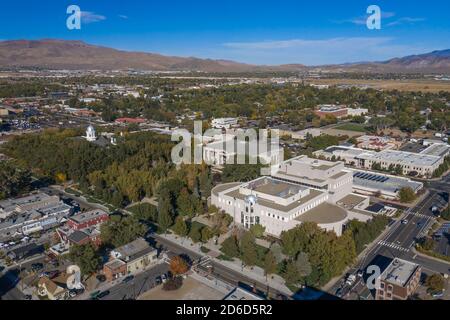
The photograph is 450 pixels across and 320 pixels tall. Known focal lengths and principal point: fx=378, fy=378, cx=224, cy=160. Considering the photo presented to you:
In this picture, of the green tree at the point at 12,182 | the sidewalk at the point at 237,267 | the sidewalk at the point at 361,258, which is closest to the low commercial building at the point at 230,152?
the sidewalk at the point at 237,267

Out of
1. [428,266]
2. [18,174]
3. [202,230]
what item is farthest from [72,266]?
[428,266]

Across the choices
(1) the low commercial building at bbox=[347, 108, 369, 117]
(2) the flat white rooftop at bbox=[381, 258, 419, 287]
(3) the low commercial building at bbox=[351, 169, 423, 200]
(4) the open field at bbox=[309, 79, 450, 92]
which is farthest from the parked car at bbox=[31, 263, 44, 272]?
(4) the open field at bbox=[309, 79, 450, 92]

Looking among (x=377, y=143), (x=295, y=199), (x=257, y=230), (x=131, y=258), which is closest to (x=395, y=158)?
(x=377, y=143)

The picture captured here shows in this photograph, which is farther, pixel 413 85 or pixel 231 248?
pixel 413 85

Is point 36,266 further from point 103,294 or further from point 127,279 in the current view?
point 127,279

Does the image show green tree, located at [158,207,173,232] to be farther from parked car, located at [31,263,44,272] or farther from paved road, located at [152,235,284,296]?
parked car, located at [31,263,44,272]

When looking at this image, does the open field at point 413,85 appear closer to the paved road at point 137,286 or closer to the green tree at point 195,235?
the green tree at point 195,235
